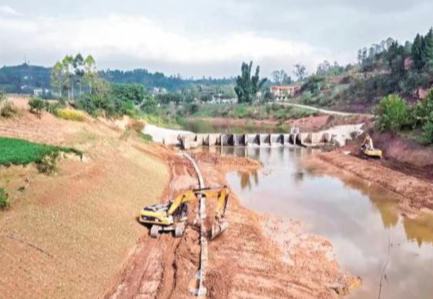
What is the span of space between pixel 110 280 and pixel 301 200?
1841 centimetres

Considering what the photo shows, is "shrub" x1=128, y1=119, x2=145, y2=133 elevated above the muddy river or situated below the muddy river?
above

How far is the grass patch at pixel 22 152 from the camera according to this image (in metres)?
21.6

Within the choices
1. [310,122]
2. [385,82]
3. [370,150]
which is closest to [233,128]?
[310,122]

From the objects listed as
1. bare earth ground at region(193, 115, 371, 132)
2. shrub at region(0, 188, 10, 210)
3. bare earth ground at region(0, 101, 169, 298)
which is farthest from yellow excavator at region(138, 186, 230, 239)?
bare earth ground at region(193, 115, 371, 132)

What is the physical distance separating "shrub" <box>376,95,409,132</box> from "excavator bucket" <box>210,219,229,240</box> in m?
29.7

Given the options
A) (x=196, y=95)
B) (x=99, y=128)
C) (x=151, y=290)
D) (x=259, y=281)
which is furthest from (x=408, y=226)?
(x=196, y=95)

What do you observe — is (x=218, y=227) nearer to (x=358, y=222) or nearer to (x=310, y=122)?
(x=358, y=222)

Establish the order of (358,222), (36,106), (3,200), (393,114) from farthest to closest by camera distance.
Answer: (393,114)
(36,106)
(358,222)
(3,200)

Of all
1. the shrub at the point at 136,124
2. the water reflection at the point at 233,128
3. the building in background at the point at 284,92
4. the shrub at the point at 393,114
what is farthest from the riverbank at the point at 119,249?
the building in background at the point at 284,92

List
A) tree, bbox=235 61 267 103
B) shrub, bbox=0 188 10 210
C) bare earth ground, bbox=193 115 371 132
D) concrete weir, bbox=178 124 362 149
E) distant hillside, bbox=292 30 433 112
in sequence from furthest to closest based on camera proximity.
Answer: tree, bbox=235 61 267 103, distant hillside, bbox=292 30 433 112, bare earth ground, bbox=193 115 371 132, concrete weir, bbox=178 124 362 149, shrub, bbox=0 188 10 210

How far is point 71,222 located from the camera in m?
18.3

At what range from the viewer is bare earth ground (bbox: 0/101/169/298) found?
47.4 ft

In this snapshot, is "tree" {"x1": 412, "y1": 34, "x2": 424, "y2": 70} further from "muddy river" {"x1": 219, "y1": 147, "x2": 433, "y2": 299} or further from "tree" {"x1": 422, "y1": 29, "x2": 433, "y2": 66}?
"muddy river" {"x1": 219, "y1": 147, "x2": 433, "y2": 299}

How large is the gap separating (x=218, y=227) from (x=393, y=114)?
103ft
